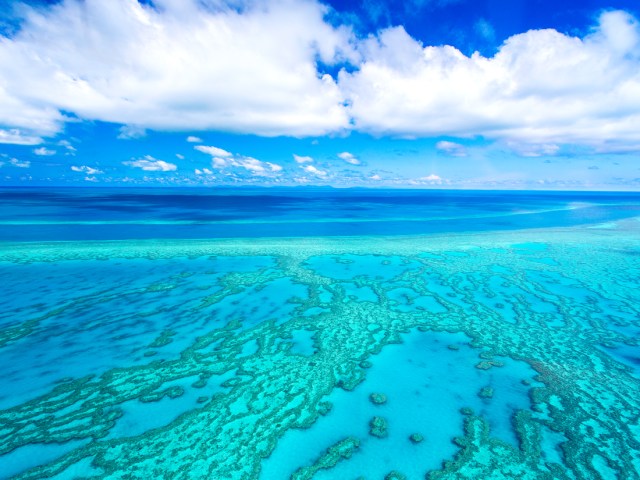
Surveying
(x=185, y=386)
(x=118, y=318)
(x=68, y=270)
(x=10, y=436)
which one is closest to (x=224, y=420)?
(x=185, y=386)

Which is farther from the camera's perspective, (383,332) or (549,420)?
(383,332)

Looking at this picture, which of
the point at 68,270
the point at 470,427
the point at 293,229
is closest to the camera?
the point at 470,427

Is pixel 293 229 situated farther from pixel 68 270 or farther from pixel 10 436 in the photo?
pixel 10 436

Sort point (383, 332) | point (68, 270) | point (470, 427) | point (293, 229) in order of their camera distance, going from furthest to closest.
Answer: point (293, 229) → point (68, 270) → point (383, 332) → point (470, 427)

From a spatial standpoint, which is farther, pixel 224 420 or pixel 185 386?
pixel 185 386

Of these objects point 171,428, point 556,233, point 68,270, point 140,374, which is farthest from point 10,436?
point 556,233

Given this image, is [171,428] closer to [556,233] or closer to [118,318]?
[118,318]
